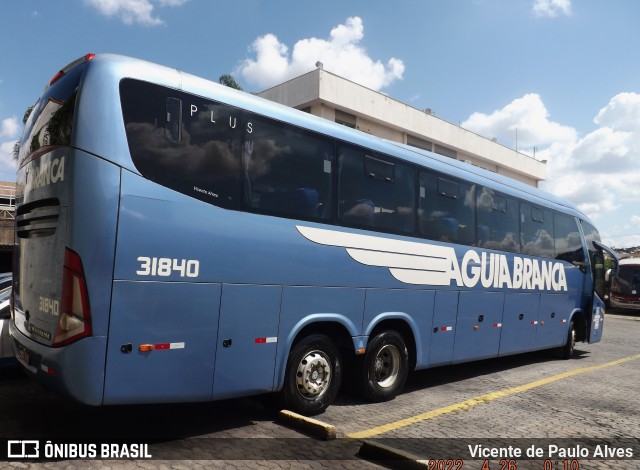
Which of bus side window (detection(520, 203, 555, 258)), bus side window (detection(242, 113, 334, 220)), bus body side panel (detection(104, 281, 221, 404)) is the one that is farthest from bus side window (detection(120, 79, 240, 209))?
bus side window (detection(520, 203, 555, 258))

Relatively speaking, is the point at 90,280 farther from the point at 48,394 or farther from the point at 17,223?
the point at 48,394

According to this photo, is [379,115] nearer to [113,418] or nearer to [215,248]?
[215,248]

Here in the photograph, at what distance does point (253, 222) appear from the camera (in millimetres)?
5312

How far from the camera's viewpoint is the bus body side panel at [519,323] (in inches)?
368

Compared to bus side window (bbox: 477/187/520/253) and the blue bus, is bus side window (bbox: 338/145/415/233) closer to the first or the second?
the blue bus

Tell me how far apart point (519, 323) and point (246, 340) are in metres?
6.41

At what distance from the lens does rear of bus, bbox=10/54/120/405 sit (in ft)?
13.9

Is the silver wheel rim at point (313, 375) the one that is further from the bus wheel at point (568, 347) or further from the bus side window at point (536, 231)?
the bus wheel at point (568, 347)

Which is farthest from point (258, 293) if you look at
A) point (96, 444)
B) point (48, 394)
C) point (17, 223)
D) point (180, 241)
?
point (48, 394)

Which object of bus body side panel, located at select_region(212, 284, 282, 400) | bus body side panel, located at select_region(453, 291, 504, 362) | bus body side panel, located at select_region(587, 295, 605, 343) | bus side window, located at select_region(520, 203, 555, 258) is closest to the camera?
bus body side panel, located at select_region(212, 284, 282, 400)

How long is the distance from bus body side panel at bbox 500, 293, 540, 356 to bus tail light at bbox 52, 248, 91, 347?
726 cm

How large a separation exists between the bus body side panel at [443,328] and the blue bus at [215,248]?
0.03m

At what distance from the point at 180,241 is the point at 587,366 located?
9613 millimetres

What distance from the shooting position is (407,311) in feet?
23.5
